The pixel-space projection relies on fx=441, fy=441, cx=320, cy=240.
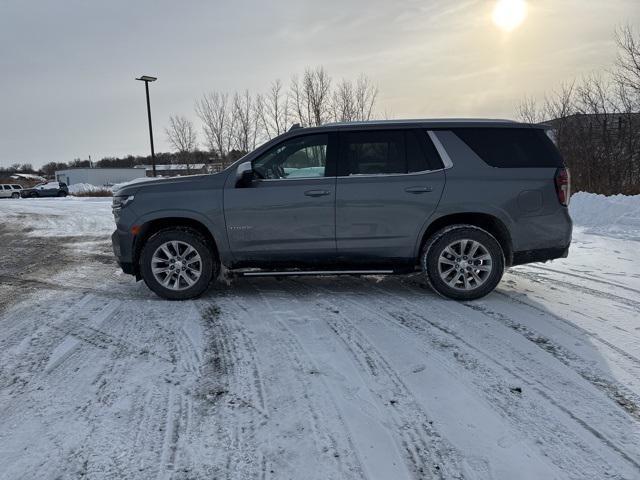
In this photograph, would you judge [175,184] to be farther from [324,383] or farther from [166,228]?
[324,383]

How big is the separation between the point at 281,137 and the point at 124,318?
2540 mm

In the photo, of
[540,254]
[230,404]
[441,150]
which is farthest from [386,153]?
[230,404]

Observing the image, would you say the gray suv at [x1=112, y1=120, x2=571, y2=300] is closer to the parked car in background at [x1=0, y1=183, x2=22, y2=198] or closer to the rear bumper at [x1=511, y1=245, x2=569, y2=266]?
the rear bumper at [x1=511, y1=245, x2=569, y2=266]

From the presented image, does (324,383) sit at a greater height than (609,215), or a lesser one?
lesser

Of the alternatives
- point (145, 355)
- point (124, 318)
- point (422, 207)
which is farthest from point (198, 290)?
point (422, 207)

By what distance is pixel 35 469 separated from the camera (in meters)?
2.18

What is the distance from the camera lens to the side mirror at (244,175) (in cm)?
478

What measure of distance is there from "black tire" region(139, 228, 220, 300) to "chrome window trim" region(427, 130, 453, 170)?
2.75m

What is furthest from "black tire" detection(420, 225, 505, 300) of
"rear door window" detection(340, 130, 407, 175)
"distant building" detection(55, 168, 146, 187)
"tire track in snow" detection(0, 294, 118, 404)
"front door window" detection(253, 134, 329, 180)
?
"distant building" detection(55, 168, 146, 187)

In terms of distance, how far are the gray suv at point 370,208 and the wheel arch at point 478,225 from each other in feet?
Result: 0.04

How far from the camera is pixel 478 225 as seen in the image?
16.2ft

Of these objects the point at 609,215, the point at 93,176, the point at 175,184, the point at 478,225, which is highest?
the point at 93,176

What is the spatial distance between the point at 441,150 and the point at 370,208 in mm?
1007

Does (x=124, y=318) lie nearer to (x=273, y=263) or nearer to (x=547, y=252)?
(x=273, y=263)
